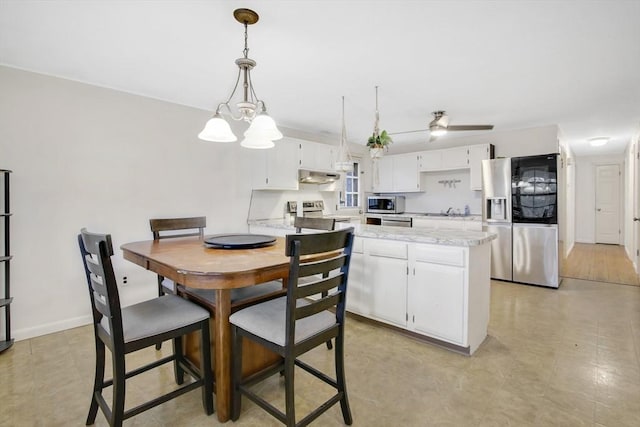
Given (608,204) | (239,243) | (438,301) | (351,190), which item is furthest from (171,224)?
(608,204)

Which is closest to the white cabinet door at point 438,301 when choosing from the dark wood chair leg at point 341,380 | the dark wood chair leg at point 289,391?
the dark wood chair leg at point 341,380

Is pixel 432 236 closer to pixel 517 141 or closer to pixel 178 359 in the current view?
pixel 178 359

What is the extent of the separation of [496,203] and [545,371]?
2.90 meters

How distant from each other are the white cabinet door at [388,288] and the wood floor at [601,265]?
12.2 feet

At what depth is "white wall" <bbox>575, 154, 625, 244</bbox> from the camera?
766 centimetres

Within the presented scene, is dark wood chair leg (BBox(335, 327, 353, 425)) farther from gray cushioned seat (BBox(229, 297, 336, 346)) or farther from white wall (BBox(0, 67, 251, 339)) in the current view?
white wall (BBox(0, 67, 251, 339))

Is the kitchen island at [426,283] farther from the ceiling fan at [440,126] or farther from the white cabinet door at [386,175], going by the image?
the white cabinet door at [386,175]

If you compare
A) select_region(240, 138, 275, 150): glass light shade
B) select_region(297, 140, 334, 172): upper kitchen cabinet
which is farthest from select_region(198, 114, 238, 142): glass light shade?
select_region(297, 140, 334, 172): upper kitchen cabinet

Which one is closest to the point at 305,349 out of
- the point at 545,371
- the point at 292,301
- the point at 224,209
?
the point at 292,301

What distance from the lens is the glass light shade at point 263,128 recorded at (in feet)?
6.89

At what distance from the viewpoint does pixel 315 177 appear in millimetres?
4734

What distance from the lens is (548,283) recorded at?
4.18 m

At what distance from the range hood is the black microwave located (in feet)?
3.99

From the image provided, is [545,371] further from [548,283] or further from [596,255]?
[596,255]
